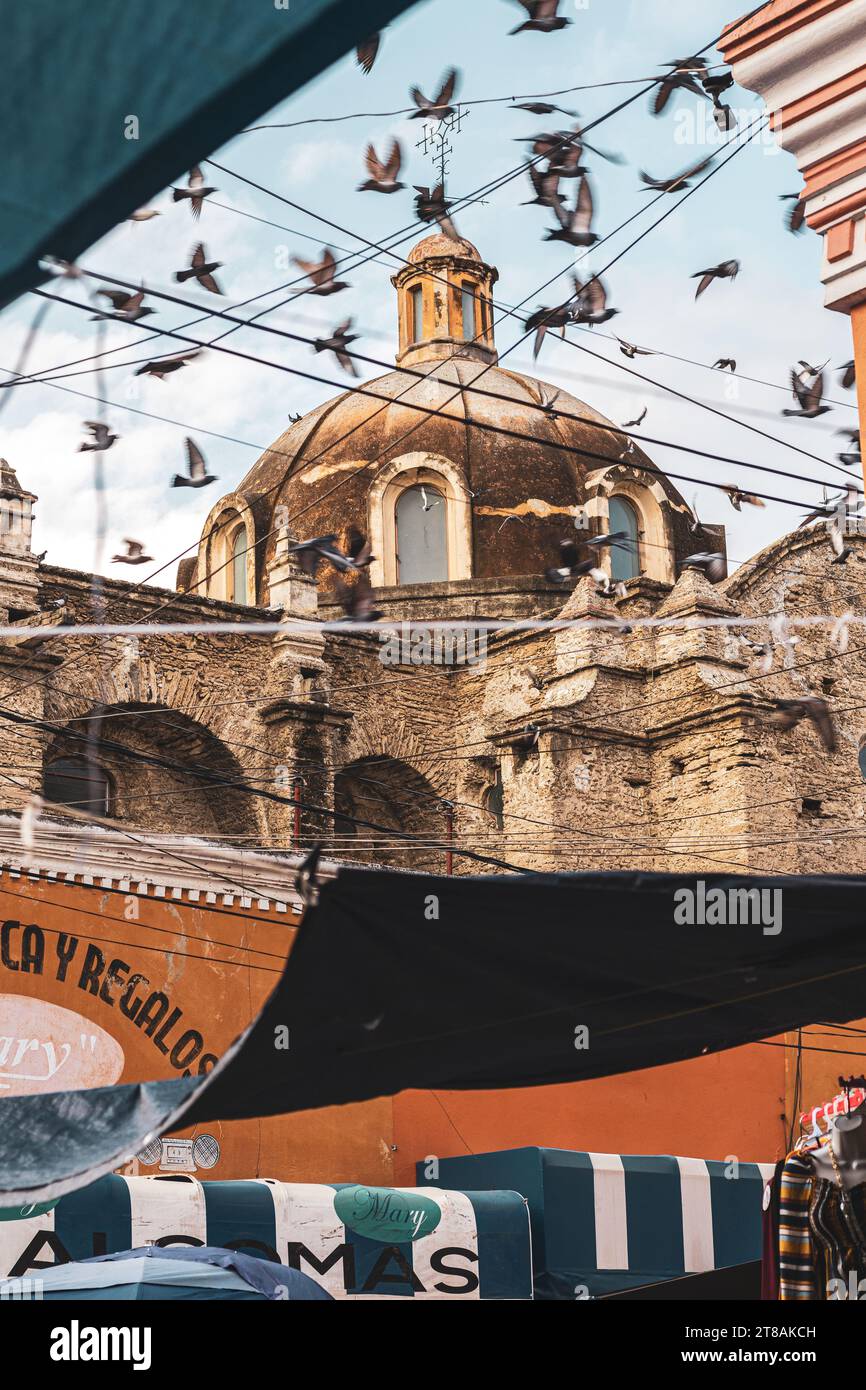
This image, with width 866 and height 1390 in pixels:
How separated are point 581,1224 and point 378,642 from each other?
39.7 feet

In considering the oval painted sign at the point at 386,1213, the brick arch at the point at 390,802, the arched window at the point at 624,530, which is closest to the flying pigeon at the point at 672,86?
the oval painted sign at the point at 386,1213

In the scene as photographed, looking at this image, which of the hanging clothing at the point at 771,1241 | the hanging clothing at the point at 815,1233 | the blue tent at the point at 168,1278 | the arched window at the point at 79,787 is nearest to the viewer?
the hanging clothing at the point at 815,1233

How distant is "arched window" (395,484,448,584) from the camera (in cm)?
2628

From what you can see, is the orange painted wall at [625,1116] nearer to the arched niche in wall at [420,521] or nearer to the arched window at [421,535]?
the arched niche in wall at [420,521]

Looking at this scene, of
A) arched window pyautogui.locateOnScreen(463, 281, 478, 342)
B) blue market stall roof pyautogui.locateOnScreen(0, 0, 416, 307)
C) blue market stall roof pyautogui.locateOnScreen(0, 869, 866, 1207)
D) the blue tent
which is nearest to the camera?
blue market stall roof pyautogui.locateOnScreen(0, 0, 416, 307)

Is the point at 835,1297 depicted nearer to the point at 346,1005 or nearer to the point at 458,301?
the point at 346,1005

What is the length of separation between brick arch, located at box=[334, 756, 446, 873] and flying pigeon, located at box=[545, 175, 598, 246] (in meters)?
17.6

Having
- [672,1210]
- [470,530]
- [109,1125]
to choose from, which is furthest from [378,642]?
[109,1125]

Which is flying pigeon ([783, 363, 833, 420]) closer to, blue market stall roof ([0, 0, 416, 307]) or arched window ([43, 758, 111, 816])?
blue market stall roof ([0, 0, 416, 307])

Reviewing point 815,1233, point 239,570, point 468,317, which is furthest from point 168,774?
point 815,1233

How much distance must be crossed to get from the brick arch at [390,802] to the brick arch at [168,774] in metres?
1.67

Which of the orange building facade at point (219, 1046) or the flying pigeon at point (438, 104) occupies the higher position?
the flying pigeon at point (438, 104)

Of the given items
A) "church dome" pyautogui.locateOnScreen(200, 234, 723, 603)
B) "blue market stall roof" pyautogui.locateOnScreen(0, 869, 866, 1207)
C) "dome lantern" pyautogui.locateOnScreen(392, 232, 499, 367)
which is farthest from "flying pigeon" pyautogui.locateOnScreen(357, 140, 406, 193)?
"dome lantern" pyautogui.locateOnScreen(392, 232, 499, 367)

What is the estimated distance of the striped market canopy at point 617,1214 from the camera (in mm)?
13211
